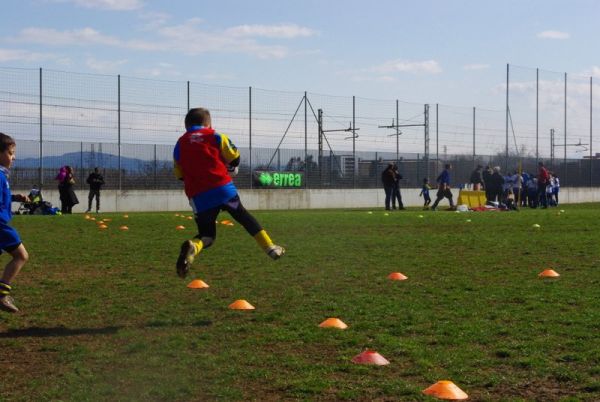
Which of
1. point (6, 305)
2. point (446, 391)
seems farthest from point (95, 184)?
point (446, 391)

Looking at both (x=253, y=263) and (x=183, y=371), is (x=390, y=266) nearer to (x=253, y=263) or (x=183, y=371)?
(x=253, y=263)

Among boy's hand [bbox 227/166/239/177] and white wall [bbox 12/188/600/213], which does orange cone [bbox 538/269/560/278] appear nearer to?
boy's hand [bbox 227/166/239/177]

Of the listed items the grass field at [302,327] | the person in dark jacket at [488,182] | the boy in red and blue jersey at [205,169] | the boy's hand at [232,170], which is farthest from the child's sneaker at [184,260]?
the person in dark jacket at [488,182]

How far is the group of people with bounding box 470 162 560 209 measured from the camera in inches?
1300

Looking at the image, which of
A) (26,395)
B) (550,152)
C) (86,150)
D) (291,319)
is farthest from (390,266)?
(550,152)

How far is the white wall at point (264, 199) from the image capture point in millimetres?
34500

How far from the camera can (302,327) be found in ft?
20.6

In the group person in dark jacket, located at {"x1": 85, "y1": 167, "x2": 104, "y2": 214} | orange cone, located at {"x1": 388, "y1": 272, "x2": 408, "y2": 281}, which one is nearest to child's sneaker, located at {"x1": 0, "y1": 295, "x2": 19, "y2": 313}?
orange cone, located at {"x1": 388, "y1": 272, "x2": 408, "y2": 281}

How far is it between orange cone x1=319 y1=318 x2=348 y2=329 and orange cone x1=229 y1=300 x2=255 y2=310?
3.36ft

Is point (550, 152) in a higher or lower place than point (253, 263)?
higher

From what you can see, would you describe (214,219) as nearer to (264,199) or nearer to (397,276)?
(397,276)

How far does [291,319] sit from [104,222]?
15870mm

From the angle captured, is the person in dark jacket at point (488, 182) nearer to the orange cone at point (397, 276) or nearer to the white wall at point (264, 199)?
the white wall at point (264, 199)

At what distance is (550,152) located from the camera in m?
51.1
